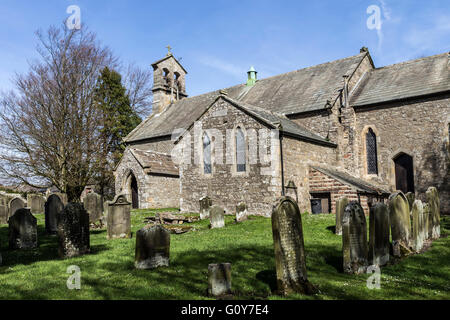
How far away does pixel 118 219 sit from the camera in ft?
39.6

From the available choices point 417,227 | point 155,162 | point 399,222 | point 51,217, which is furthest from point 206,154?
point 399,222

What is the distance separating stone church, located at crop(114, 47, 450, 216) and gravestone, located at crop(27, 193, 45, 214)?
15.9 feet

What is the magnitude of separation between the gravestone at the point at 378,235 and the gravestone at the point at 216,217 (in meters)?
6.91

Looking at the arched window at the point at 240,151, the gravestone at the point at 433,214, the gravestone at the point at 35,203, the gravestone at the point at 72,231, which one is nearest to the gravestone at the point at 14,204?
the gravestone at the point at 35,203

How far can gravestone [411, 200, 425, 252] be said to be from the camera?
31.9 feet

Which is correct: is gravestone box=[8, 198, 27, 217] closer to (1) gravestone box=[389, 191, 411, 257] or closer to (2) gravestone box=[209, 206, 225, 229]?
(2) gravestone box=[209, 206, 225, 229]

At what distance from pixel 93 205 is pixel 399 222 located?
42.1 ft

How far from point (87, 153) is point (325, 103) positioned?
16.0 meters

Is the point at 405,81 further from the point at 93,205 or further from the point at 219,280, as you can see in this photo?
the point at 219,280

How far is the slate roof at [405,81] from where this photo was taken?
1962 cm
